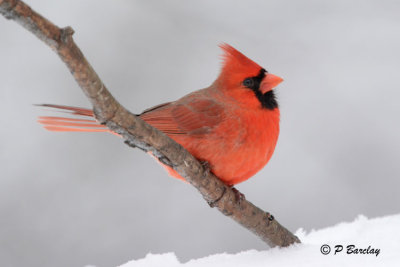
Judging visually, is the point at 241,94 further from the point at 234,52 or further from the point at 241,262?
the point at 241,262

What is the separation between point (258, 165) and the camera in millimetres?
1793

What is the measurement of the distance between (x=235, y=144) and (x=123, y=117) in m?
0.68

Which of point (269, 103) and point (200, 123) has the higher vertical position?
point (269, 103)

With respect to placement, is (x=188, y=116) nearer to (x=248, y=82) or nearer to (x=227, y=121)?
(x=227, y=121)

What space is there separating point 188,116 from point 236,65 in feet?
0.98

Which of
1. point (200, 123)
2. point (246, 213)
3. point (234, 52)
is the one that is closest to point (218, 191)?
point (246, 213)

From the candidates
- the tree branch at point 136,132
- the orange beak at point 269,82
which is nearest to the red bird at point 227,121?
the orange beak at point 269,82

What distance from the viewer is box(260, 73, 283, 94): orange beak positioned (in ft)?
6.04

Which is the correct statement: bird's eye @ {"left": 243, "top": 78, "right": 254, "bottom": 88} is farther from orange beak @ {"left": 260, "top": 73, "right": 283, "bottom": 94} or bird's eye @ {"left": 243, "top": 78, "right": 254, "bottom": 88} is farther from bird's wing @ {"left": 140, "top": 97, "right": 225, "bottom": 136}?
bird's wing @ {"left": 140, "top": 97, "right": 225, "bottom": 136}

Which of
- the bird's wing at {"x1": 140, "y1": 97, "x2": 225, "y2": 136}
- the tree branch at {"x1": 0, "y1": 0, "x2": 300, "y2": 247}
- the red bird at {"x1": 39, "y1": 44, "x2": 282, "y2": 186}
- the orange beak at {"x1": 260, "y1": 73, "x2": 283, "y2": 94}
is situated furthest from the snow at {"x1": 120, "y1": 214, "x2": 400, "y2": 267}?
the orange beak at {"x1": 260, "y1": 73, "x2": 283, "y2": 94}

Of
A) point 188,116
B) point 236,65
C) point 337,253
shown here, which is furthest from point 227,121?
point 337,253

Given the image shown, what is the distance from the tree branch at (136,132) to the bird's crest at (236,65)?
48 cm

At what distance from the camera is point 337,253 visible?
4.97 feet

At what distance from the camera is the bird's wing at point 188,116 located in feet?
5.91
